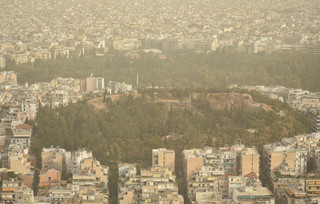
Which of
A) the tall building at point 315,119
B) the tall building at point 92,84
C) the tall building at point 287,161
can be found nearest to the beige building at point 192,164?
the tall building at point 287,161

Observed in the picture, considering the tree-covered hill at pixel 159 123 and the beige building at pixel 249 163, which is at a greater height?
the tree-covered hill at pixel 159 123

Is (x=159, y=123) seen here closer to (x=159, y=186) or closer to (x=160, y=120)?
(x=160, y=120)

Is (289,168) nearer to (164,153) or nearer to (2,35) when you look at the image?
(164,153)

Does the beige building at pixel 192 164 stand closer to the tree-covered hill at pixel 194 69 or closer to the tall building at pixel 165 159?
the tall building at pixel 165 159

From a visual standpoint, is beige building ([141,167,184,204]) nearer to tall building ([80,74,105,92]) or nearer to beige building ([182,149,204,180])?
beige building ([182,149,204,180])

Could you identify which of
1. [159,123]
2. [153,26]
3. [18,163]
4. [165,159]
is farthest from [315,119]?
[153,26]

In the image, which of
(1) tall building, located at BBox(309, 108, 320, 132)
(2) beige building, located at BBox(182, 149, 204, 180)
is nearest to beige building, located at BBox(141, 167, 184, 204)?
(2) beige building, located at BBox(182, 149, 204, 180)

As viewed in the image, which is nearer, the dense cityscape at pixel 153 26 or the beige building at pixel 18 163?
the beige building at pixel 18 163
